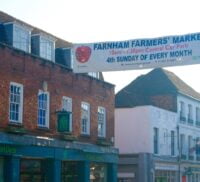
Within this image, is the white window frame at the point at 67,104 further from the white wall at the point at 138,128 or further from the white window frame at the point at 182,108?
the white window frame at the point at 182,108

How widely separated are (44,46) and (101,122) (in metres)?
7.20

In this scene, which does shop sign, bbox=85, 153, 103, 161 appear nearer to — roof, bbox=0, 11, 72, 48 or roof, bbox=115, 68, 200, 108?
roof, bbox=0, 11, 72, 48

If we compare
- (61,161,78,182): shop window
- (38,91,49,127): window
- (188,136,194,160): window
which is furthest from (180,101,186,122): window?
(38,91,49,127): window

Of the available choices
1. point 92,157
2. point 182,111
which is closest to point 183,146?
point 182,111

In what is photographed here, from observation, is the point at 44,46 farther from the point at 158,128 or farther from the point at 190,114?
the point at 190,114

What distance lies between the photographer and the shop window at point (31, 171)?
88.8ft

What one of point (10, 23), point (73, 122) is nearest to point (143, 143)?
point (73, 122)

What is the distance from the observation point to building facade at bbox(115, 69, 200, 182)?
140 feet

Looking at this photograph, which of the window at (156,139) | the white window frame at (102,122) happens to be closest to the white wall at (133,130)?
the window at (156,139)

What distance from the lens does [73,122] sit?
103 ft

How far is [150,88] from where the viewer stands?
50.6 metres

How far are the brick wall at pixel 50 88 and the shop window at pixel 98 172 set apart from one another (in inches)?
71.0

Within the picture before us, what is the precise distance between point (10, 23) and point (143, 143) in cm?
1878

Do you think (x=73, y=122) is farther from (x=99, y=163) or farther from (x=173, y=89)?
(x=173, y=89)
